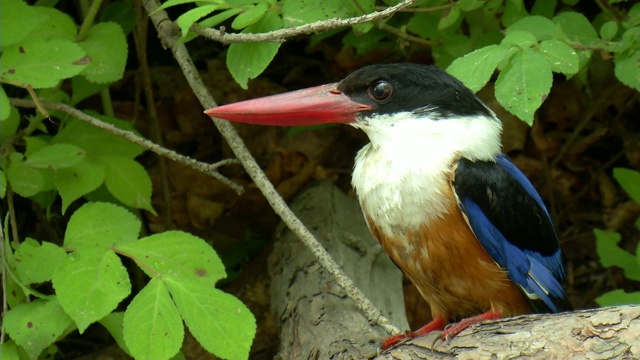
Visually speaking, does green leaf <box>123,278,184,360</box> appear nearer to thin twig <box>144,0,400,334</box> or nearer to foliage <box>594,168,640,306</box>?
thin twig <box>144,0,400,334</box>

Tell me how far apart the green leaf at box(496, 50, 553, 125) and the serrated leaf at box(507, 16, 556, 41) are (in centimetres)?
21

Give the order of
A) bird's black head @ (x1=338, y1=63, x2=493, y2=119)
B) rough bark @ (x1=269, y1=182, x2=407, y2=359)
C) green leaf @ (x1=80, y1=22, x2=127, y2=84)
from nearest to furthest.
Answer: bird's black head @ (x1=338, y1=63, x2=493, y2=119) < rough bark @ (x1=269, y1=182, x2=407, y2=359) < green leaf @ (x1=80, y1=22, x2=127, y2=84)

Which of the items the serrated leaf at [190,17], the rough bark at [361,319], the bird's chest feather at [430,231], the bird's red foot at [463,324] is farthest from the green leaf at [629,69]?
the serrated leaf at [190,17]

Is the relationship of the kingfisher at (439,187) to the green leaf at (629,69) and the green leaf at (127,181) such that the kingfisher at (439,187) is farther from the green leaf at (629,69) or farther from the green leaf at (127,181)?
the green leaf at (127,181)

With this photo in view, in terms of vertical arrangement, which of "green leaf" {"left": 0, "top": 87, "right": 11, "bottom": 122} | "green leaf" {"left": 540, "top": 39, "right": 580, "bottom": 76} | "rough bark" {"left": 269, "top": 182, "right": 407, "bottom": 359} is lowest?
"rough bark" {"left": 269, "top": 182, "right": 407, "bottom": 359}

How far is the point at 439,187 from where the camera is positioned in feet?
8.71

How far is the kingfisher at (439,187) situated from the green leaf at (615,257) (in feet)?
2.24

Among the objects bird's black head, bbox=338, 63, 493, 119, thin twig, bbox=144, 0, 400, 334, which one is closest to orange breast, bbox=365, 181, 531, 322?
thin twig, bbox=144, 0, 400, 334

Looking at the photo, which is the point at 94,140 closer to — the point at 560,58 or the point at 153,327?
the point at 153,327

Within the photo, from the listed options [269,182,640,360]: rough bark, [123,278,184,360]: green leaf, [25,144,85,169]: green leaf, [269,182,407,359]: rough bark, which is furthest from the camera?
[25,144,85,169]: green leaf

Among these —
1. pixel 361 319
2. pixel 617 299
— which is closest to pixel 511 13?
pixel 617 299

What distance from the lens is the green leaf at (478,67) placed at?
8.43 feet

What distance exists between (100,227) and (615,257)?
2058 mm

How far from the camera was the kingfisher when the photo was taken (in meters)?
2.67
